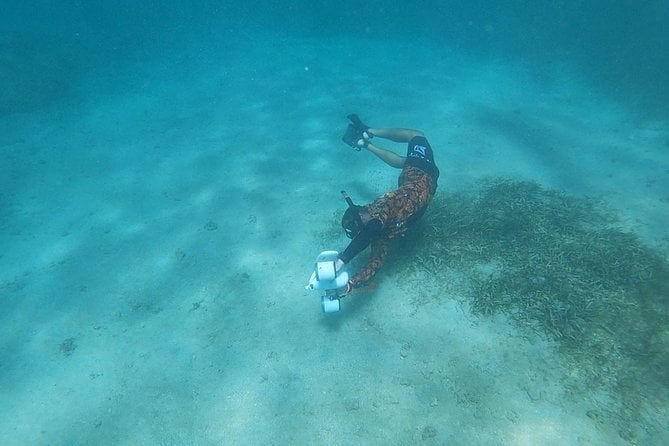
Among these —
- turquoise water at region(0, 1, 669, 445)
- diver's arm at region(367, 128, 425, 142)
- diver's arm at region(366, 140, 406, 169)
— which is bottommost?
turquoise water at region(0, 1, 669, 445)

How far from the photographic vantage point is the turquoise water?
4945 millimetres

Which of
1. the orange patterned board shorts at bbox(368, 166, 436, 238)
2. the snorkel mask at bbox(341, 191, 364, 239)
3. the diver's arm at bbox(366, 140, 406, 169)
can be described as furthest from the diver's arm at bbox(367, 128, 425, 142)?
the snorkel mask at bbox(341, 191, 364, 239)

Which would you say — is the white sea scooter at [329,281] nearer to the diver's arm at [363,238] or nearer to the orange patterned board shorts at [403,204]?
the diver's arm at [363,238]

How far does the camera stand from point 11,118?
14875 mm

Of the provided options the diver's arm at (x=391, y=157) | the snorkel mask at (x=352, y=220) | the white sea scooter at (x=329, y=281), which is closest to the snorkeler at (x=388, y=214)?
the snorkel mask at (x=352, y=220)

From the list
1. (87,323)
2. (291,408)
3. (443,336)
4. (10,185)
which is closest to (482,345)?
(443,336)

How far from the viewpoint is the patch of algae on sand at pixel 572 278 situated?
4.85 m

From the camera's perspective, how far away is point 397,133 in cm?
900

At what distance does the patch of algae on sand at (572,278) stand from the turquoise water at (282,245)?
0.25ft

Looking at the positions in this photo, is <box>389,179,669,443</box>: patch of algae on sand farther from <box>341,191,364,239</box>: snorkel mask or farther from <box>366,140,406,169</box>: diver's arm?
<box>341,191,364,239</box>: snorkel mask

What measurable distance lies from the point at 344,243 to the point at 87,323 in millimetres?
5296

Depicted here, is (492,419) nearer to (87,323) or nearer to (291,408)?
(291,408)

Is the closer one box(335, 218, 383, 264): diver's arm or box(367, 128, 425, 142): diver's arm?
A: box(335, 218, 383, 264): diver's arm

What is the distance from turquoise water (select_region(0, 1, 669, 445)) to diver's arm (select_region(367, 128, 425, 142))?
3.82 ft
